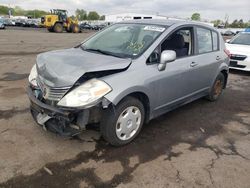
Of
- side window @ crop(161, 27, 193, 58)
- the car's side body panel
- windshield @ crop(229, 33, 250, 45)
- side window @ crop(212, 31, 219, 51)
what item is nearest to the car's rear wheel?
the car's side body panel

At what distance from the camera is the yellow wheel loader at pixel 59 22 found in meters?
30.5

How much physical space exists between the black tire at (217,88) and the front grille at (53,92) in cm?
354

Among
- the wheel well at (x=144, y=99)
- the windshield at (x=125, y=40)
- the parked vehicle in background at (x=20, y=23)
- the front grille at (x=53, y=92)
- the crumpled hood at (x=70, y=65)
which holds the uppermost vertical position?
the windshield at (x=125, y=40)

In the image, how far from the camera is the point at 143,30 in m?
4.16

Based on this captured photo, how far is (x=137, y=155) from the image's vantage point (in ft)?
11.1

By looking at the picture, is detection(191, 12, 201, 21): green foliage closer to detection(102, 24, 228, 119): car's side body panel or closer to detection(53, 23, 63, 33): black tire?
detection(53, 23, 63, 33): black tire

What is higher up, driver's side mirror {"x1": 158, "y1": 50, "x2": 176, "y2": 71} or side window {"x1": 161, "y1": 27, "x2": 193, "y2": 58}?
side window {"x1": 161, "y1": 27, "x2": 193, "y2": 58}

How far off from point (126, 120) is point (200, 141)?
126cm

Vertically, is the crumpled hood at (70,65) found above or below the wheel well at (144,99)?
above

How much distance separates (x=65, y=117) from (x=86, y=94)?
1.22ft

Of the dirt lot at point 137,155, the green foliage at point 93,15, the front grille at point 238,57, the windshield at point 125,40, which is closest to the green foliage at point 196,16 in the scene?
the green foliage at point 93,15

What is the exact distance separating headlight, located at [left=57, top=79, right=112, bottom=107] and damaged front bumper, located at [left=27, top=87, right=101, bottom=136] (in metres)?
0.08

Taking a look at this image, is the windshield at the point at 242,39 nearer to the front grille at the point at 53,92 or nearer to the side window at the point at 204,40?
the side window at the point at 204,40

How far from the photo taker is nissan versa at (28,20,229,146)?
10.0 ft
